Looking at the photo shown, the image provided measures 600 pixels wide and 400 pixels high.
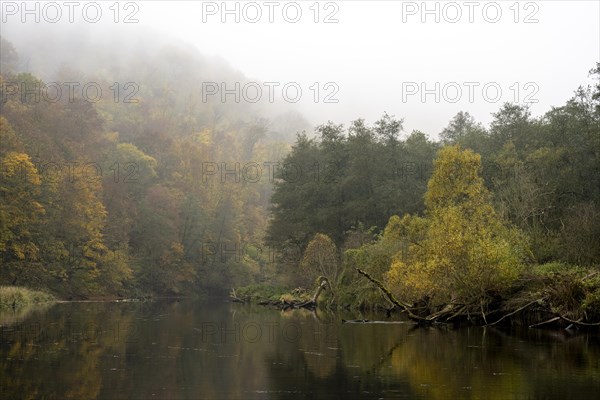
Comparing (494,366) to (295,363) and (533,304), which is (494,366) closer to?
(295,363)

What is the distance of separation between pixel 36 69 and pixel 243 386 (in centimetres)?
15709

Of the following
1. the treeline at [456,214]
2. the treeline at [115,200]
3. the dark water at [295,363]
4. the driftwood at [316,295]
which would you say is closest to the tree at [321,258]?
the treeline at [456,214]

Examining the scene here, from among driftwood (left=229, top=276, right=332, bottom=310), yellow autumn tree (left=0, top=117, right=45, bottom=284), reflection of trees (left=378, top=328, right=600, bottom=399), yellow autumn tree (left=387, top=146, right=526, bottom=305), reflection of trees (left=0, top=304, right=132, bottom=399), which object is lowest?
reflection of trees (left=378, top=328, right=600, bottom=399)

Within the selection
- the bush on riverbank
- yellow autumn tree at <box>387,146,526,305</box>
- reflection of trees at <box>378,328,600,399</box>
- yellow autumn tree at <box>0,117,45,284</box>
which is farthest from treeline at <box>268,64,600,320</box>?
yellow autumn tree at <box>0,117,45,284</box>

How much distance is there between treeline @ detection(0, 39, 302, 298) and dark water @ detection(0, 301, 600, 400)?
31.7m

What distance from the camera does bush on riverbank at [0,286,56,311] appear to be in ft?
145

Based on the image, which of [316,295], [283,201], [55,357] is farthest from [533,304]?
[283,201]

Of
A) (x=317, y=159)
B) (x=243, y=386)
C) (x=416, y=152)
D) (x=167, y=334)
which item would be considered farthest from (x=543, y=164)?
(x=243, y=386)

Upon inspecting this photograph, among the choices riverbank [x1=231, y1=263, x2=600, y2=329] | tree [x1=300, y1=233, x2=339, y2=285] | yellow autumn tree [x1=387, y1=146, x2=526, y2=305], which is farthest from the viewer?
tree [x1=300, y1=233, x2=339, y2=285]

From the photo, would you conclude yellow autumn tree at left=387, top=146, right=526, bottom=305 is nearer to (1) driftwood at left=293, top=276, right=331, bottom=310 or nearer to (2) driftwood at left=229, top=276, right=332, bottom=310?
(1) driftwood at left=293, top=276, right=331, bottom=310

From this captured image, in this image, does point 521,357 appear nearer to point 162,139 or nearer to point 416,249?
point 416,249

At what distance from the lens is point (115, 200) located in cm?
7544

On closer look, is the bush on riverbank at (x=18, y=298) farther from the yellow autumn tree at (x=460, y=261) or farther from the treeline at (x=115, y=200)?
the yellow autumn tree at (x=460, y=261)

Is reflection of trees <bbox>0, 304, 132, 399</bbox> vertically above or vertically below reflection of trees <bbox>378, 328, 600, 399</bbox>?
above
